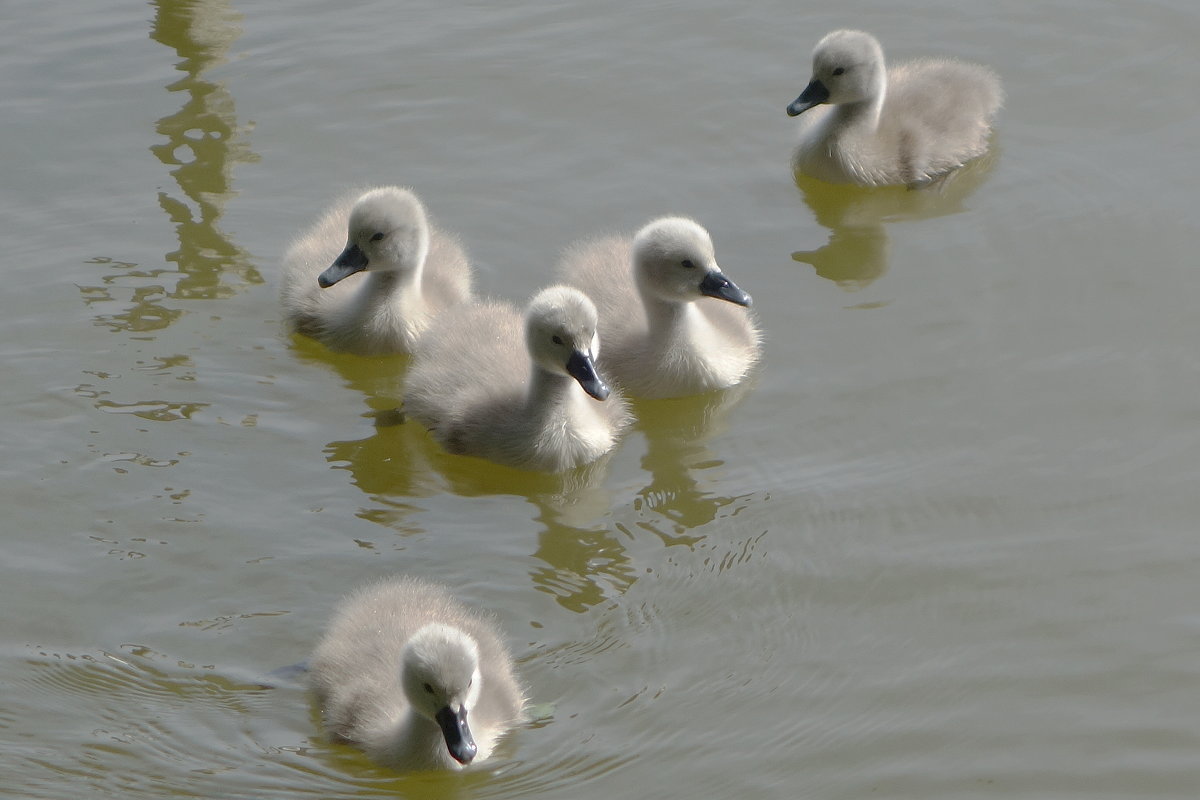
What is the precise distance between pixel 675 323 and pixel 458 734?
7.63 ft

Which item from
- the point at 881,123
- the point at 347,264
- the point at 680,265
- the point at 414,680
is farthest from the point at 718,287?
the point at 414,680

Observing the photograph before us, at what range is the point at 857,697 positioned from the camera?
15.8 feet

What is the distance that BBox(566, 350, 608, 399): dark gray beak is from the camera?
19.1ft

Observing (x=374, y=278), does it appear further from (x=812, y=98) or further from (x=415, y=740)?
(x=415, y=740)

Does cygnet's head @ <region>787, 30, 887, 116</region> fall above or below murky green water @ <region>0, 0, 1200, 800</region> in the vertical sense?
above

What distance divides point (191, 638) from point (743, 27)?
5.07 metres

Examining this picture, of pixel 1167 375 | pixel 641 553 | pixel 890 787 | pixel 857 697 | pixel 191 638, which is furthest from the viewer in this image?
pixel 1167 375

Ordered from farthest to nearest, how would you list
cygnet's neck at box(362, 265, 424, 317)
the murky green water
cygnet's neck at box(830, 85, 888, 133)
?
cygnet's neck at box(830, 85, 888, 133) → cygnet's neck at box(362, 265, 424, 317) → the murky green water

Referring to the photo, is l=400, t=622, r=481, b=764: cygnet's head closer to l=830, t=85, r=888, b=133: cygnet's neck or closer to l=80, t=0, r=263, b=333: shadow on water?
l=80, t=0, r=263, b=333: shadow on water

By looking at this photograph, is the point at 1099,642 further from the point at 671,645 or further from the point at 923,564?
the point at 671,645

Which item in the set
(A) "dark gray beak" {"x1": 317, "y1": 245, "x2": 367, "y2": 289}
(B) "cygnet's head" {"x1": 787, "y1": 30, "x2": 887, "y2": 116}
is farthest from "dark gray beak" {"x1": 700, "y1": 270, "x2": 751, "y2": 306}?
(B) "cygnet's head" {"x1": 787, "y1": 30, "x2": 887, "y2": 116}

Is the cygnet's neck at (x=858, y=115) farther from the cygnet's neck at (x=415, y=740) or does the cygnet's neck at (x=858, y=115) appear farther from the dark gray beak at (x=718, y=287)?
the cygnet's neck at (x=415, y=740)

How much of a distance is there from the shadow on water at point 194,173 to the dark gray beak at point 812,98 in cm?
242

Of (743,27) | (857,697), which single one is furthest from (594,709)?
(743,27)
